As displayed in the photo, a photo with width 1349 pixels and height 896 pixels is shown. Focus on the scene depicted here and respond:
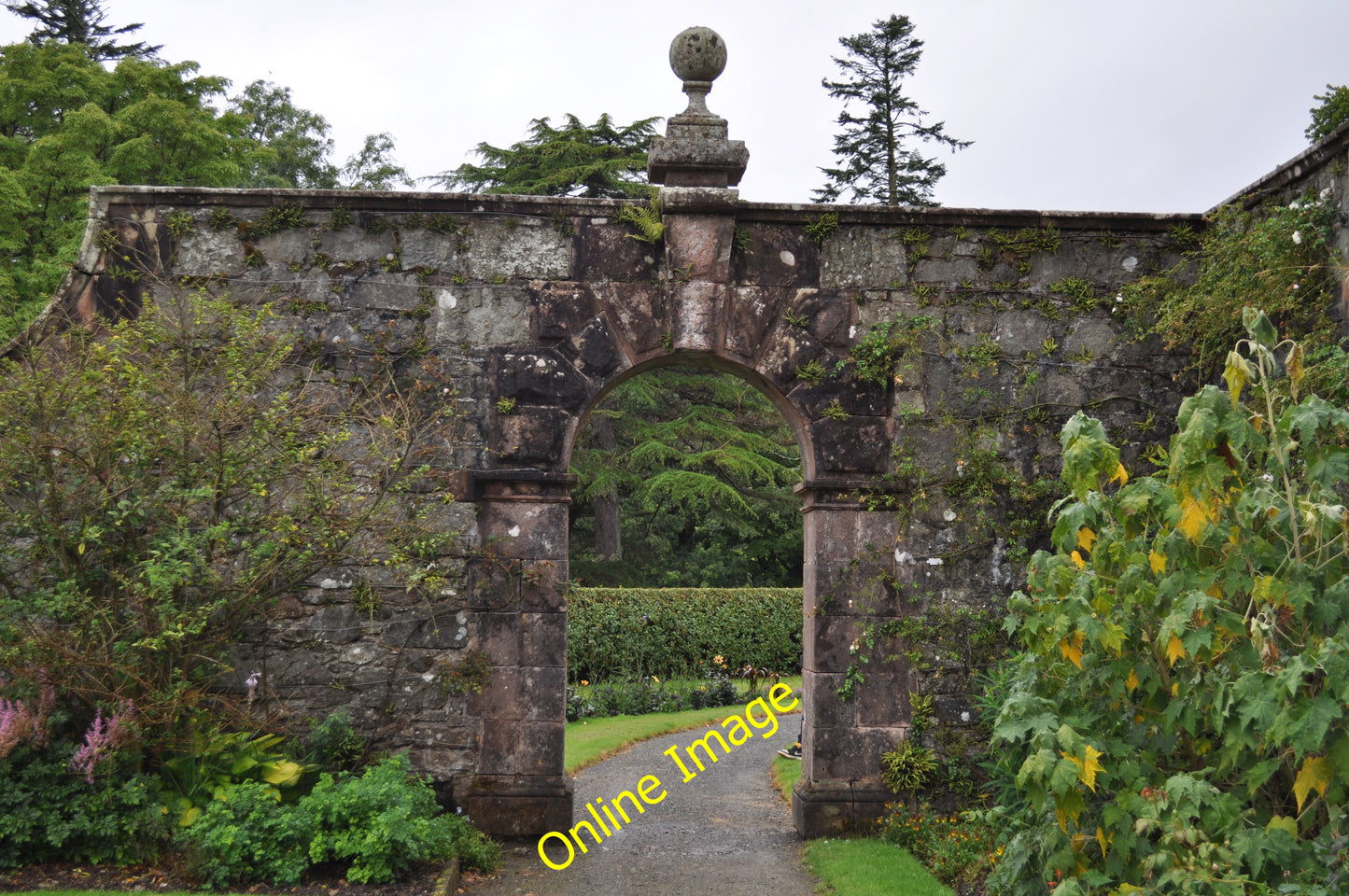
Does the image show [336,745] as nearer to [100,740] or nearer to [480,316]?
[100,740]

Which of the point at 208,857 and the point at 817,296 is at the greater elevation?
the point at 817,296

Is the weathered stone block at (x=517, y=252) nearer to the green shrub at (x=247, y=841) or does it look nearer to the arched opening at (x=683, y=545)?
the green shrub at (x=247, y=841)

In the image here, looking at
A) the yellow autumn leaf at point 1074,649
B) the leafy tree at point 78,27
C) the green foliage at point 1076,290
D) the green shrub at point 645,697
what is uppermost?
the leafy tree at point 78,27

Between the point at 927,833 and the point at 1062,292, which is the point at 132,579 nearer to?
the point at 927,833

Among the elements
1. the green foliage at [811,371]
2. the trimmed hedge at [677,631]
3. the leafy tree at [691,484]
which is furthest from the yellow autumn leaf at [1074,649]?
the leafy tree at [691,484]

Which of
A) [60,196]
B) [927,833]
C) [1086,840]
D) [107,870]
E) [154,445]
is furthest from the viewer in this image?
[60,196]

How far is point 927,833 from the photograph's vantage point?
17.9 ft

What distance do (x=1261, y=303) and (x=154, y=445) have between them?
Result: 5.89m

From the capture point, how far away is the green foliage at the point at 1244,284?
16.1 feet

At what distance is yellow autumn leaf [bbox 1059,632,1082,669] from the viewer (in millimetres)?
3193

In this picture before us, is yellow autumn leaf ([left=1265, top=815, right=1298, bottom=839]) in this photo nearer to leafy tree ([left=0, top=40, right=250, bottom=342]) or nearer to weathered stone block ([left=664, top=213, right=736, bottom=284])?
weathered stone block ([left=664, top=213, right=736, bottom=284])

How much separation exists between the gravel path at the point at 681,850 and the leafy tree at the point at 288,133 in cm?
1818

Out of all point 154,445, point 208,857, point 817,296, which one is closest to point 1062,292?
point 817,296

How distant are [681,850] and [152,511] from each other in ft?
11.9
